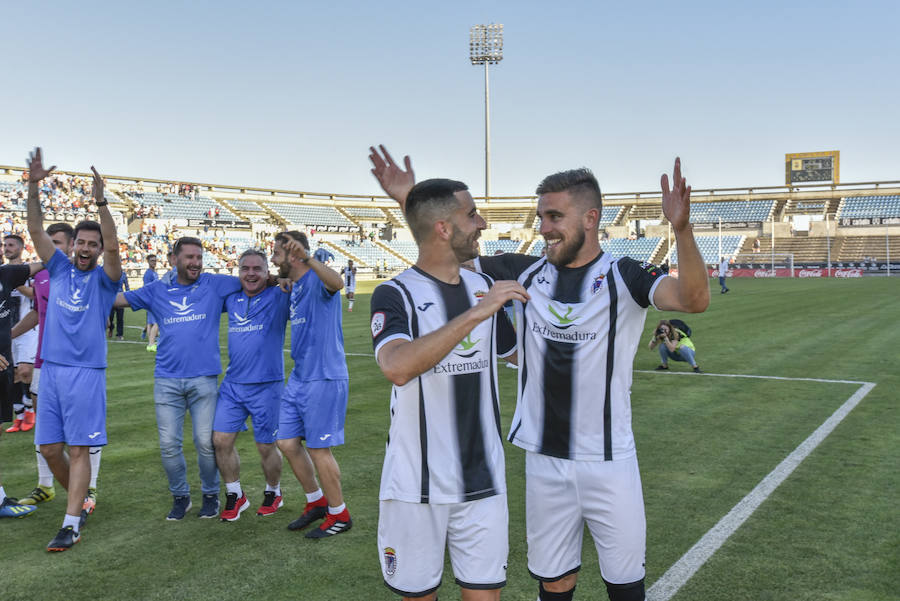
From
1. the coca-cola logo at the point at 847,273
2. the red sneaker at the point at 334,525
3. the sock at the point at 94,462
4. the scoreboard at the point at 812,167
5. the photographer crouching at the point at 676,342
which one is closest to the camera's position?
the red sneaker at the point at 334,525

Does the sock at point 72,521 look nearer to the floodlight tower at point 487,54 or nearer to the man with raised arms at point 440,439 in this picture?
the man with raised arms at point 440,439

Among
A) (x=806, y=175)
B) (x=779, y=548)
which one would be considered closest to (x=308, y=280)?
(x=779, y=548)

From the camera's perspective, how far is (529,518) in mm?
3383

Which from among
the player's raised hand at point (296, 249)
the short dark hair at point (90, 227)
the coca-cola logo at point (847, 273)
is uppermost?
the short dark hair at point (90, 227)

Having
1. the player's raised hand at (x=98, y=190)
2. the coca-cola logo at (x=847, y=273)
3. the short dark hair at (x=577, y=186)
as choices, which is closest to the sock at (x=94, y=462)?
the player's raised hand at (x=98, y=190)

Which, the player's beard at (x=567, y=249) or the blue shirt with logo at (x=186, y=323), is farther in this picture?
the blue shirt with logo at (x=186, y=323)

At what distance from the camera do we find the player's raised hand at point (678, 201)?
9.70 feet

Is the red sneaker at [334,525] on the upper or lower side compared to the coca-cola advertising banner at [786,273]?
upper

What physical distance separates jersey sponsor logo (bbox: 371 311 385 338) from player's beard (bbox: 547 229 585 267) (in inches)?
36.1

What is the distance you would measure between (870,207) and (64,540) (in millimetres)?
74595

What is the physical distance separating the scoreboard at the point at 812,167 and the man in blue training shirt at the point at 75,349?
78236 millimetres

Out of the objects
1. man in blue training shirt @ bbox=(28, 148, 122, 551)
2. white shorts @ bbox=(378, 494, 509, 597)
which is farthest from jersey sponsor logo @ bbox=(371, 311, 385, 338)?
man in blue training shirt @ bbox=(28, 148, 122, 551)

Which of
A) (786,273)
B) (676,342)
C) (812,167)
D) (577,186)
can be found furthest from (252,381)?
(812,167)

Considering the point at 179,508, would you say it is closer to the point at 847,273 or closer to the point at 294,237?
the point at 294,237
